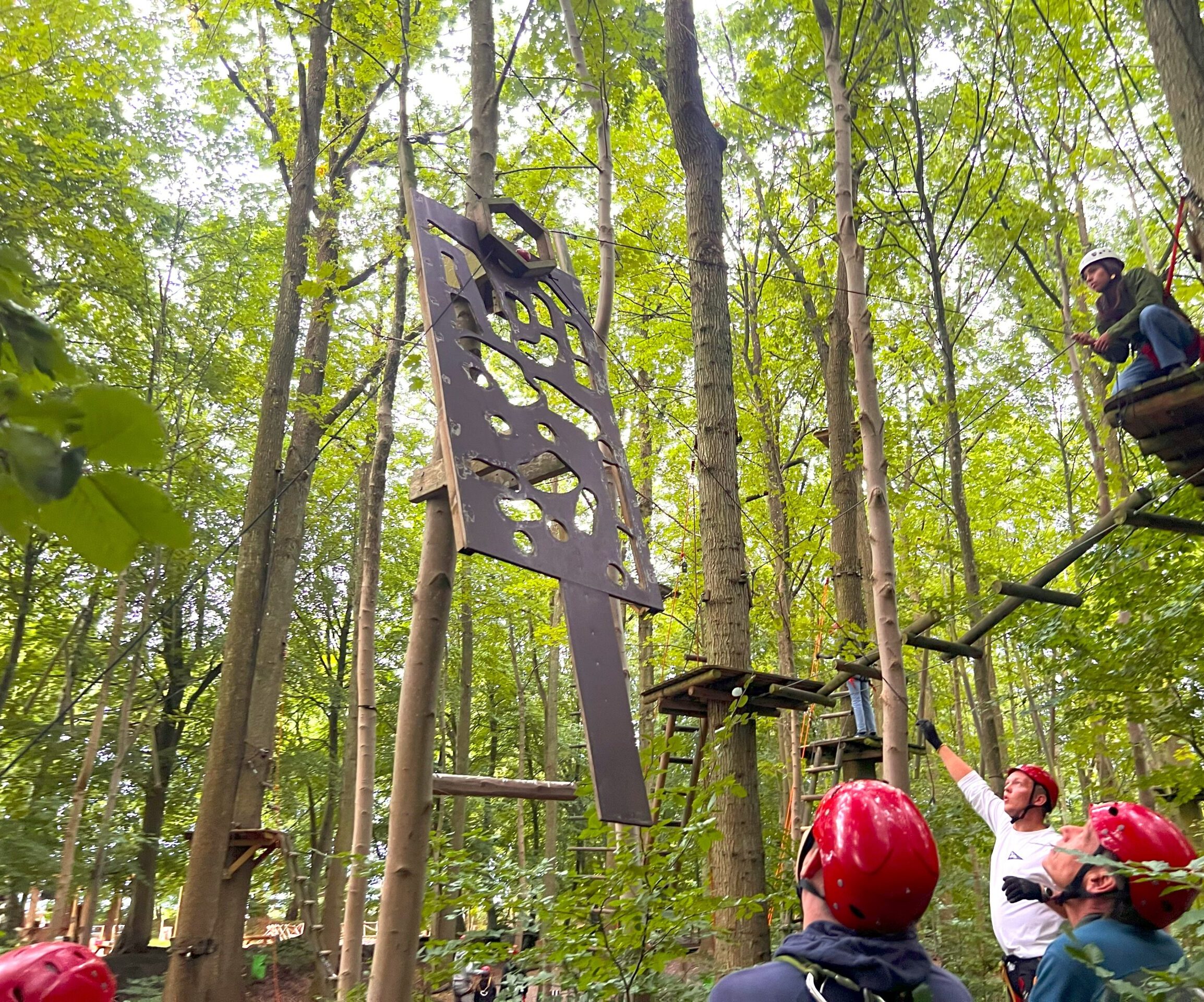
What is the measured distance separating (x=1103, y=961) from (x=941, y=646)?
3.79 meters

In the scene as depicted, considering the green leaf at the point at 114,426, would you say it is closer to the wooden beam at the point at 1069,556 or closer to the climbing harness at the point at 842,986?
the climbing harness at the point at 842,986

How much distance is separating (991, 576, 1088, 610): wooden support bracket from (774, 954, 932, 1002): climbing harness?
172 inches

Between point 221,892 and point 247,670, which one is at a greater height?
point 247,670

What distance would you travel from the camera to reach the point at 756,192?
11047 mm

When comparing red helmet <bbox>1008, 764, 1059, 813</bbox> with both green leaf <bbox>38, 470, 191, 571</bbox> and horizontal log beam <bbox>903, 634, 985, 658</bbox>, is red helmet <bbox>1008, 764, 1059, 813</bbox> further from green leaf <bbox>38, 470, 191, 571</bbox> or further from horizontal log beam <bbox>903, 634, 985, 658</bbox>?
green leaf <bbox>38, 470, 191, 571</bbox>

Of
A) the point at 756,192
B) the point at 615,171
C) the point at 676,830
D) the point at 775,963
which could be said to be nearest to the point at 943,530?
the point at 756,192

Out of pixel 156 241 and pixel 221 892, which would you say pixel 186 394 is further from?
pixel 221 892

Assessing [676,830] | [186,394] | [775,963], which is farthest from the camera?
[186,394]

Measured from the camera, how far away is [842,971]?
154cm

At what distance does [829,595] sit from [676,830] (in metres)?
12.0

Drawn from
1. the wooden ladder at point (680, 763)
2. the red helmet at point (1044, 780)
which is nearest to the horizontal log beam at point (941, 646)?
the wooden ladder at point (680, 763)

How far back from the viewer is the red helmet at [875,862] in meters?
1.62

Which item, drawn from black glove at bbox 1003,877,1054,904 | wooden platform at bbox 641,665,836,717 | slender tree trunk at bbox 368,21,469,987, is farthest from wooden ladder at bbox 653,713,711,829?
black glove at bbox 1003,877,1054,904

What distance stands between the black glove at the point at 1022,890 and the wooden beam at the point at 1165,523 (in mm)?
3272
